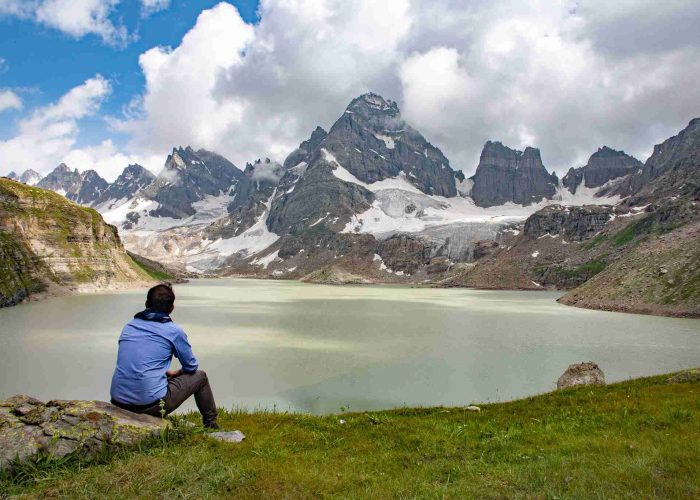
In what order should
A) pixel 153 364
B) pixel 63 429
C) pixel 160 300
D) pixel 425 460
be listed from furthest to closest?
pixel 160 300, pixel 153 364, pixel 425 460, pixel 63 429

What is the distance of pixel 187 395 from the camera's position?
10.7 meters

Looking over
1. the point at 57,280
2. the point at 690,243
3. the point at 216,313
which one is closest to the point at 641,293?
the point at 690,243

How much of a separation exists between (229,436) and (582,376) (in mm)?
18563

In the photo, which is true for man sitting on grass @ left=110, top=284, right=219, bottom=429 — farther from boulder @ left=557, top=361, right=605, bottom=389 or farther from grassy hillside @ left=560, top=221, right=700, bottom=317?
grassy hillside @ left=560, top=221, right=700, bottom=317

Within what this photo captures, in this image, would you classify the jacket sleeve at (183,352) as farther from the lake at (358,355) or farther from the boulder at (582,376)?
the boulder at (582,376)

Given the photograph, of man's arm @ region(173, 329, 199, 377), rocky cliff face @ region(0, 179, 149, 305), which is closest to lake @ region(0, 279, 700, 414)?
man's arm @ region(173, 329, 199, 377)

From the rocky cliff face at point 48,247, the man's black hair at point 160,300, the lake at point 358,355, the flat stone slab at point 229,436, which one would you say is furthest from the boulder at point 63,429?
the rocky cliff face at point 48,247

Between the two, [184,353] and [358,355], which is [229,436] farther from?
[358,355]

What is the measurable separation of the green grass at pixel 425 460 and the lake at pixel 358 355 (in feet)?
31.6

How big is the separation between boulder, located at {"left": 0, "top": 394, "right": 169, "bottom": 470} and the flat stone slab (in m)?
1.32

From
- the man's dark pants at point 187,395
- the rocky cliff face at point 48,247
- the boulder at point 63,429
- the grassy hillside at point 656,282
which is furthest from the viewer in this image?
the rocky cliff face at point 48,247

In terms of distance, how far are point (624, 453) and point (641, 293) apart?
278 feet

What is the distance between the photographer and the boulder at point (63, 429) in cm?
839

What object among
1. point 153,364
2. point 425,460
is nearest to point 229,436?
point 153,364
